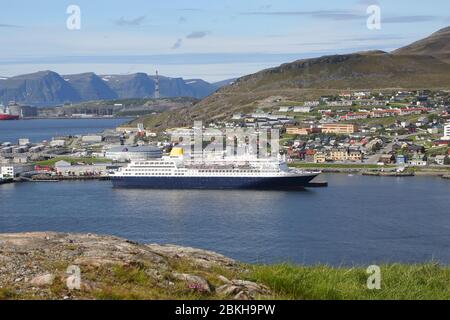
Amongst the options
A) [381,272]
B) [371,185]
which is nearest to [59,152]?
[371,185]

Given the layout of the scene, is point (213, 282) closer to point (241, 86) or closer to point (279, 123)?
point (279, 123)

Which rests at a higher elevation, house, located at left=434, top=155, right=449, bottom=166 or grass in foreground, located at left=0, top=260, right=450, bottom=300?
grass in foreground, located at left=0, top=260, right=450, bottom=300

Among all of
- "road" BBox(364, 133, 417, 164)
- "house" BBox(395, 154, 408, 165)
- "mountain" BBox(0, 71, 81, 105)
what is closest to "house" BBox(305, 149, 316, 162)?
"road" BBox(364, 133, 417, 164)

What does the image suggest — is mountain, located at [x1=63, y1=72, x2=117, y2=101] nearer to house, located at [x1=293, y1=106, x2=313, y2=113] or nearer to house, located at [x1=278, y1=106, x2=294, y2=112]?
house, located at [x1=278, y1=106, x2=294, y2=112]

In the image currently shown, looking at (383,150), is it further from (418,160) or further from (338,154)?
(418,160)

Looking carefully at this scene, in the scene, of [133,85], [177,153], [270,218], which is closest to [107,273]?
[270,218]

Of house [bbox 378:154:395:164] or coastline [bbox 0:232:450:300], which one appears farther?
house [bbox 378:154:395:164]
